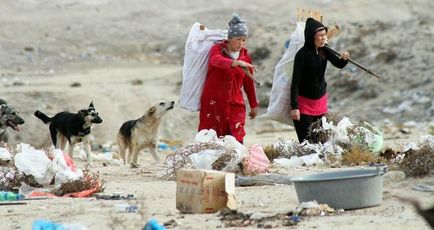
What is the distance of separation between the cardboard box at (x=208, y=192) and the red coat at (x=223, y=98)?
10.6 ft

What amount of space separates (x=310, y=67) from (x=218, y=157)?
214cm

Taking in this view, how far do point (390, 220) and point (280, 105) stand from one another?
488 cm

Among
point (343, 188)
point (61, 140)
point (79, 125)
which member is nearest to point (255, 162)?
point (343, 188)

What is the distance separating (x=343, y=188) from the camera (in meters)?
8.23

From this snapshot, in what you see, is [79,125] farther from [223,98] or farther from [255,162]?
[255,162]

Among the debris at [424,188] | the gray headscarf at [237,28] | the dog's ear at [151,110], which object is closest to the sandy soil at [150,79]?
the debris at [424,188]

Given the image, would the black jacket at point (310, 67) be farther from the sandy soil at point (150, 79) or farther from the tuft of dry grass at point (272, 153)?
the sandy soil at point (150, 79)

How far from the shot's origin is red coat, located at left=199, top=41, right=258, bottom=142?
38.7ft

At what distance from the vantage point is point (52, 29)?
4081cm

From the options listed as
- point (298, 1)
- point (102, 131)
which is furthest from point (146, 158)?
point (298, 1)

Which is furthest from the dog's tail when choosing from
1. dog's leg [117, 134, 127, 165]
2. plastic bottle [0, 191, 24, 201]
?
plastic bottle [0, 191, 24, 201]

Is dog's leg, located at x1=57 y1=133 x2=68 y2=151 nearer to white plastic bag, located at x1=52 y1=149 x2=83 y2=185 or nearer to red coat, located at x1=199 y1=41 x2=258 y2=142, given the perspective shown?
red coat, located at x1=199 y1=41 x2=258 y2=142

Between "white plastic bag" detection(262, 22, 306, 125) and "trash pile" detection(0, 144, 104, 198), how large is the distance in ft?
9.71

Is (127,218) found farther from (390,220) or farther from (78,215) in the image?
(390,220)
